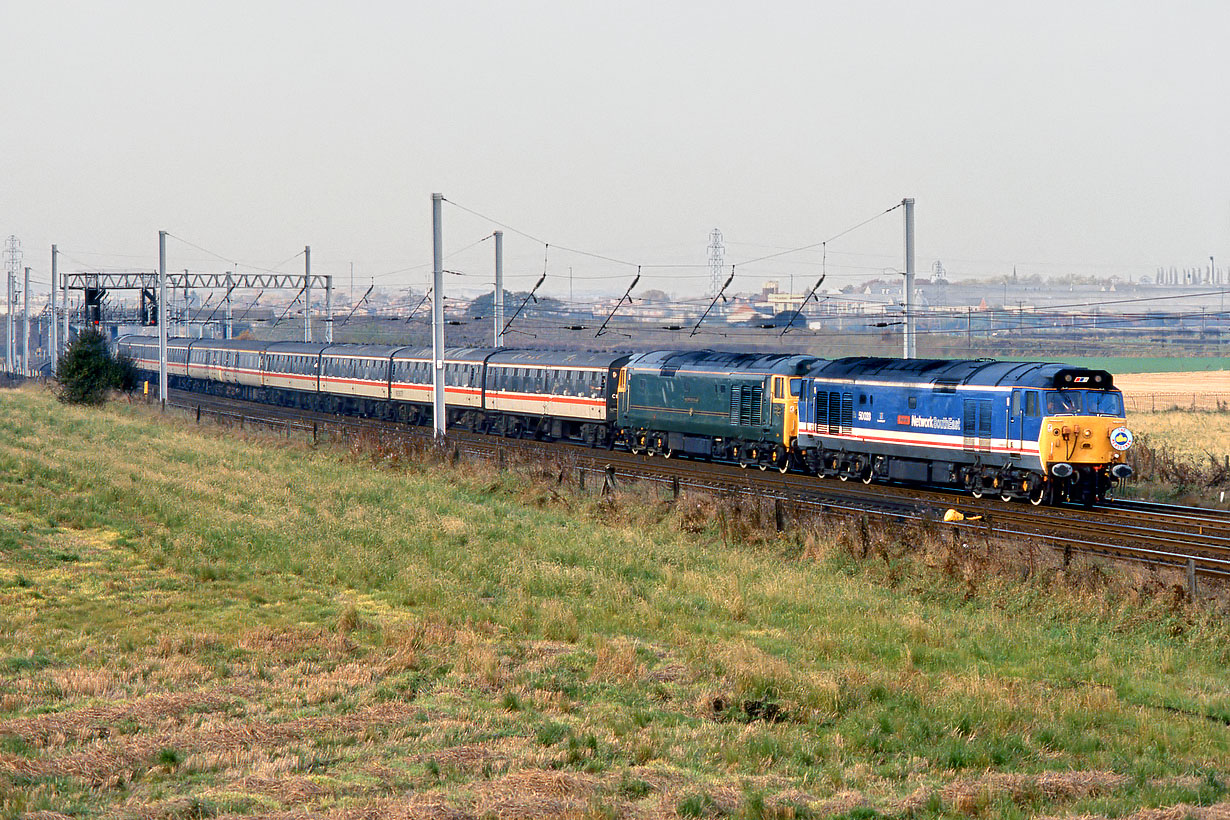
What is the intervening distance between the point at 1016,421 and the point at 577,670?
1821 centimetres

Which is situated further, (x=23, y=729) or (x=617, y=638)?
(x=617, y=638)

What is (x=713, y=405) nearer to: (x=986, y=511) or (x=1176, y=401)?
(x=986, y=511)

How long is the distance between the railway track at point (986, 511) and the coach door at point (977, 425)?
1.52m

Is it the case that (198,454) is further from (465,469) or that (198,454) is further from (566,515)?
(566,515)

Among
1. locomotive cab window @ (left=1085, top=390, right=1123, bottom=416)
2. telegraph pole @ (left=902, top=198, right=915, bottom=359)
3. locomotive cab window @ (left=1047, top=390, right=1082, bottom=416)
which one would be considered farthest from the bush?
locomotive cab window @ (left=1085, top=390, right=1123, bottom=416)

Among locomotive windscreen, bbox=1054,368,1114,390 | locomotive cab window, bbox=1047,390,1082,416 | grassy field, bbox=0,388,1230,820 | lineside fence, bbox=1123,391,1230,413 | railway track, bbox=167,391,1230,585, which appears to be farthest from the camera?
lineside fence, bbox=1123,391,1230,413

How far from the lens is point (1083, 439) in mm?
29703

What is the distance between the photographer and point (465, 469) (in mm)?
Answer: 37344

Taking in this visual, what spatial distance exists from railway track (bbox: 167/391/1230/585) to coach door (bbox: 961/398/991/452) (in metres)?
1.52

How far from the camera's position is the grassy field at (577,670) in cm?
1095

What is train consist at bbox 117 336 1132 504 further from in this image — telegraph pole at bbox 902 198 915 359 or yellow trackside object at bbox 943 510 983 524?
yellow trackside object at bbox 943 510 983 524

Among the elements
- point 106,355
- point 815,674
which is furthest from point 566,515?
point 106,355

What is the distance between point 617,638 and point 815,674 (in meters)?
3.35

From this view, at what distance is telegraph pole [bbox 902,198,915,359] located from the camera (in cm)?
3850
